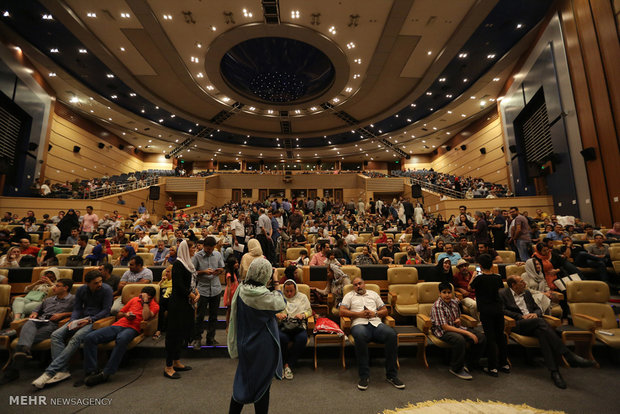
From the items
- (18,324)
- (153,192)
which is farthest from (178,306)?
(153,192)

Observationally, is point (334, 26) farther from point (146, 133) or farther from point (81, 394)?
point (146, 133)

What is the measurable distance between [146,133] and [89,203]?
30.4 ft

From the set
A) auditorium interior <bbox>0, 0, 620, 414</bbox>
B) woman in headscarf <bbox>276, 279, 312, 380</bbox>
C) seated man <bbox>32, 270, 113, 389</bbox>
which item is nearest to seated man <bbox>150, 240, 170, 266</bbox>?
auditorium interior <bbox>0, 0, 620, 414</bbox>

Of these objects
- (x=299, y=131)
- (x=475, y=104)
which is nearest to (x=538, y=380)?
(x=475, y=104)

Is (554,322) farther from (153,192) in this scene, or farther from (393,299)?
(153,192)

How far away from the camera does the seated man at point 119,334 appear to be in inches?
111

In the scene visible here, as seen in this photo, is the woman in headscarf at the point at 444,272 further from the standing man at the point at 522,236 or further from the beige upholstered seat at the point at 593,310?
the standing man at the point at 522,236

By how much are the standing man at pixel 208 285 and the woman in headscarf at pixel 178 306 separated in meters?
0.48

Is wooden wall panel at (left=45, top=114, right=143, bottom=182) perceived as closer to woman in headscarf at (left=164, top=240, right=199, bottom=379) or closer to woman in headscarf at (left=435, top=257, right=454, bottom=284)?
woman in headscarf at (left=164, top=240, right=199, bottom=379)

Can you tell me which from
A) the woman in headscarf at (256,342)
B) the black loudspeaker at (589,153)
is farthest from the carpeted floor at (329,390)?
the black loudspeaker at (589,153)

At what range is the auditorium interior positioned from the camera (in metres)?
2.96

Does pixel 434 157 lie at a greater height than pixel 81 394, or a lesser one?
greater

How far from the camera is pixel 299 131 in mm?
21250

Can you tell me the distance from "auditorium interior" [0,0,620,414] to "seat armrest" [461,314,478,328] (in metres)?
0.41
